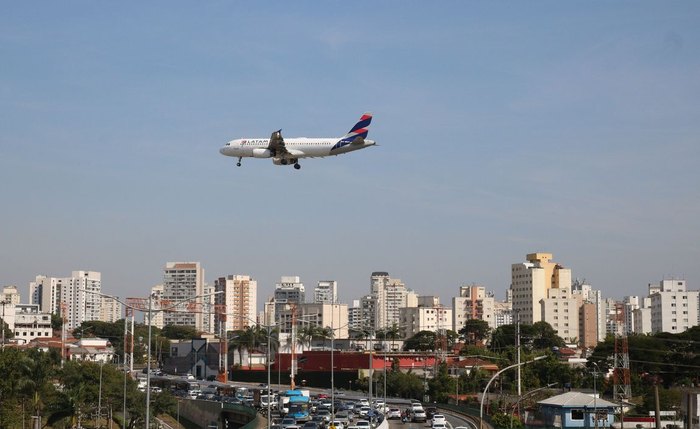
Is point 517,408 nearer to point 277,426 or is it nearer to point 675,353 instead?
point 277,426

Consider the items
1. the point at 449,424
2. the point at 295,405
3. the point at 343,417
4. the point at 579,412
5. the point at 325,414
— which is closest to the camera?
the point at 579,412

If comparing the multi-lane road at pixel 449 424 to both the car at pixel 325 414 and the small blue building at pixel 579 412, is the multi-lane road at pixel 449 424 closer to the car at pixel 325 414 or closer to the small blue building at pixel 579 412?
the car at pixel 325 414

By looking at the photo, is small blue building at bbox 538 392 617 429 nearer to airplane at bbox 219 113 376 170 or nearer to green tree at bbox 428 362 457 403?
airplane at bbox 219 113 376 170

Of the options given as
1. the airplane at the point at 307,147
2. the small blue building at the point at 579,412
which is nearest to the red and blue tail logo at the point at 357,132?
the airplane at the point at 307,147

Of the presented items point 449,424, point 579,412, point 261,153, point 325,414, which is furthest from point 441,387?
point 261,153

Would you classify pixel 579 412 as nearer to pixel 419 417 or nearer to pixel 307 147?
pixel 419 417

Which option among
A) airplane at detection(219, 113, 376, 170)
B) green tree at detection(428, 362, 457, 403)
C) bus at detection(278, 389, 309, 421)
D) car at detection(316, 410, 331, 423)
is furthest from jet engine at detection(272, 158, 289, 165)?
green tree at detection(428, 362, 457, 403)
